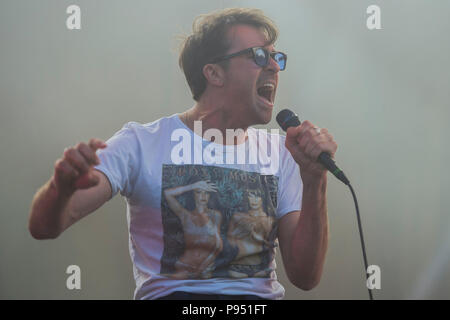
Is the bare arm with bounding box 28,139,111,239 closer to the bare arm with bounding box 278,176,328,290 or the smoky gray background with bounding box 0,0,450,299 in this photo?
the bare arm with bounding box 278,176,328,290

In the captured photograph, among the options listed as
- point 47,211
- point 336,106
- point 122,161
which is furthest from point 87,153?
point 336,106

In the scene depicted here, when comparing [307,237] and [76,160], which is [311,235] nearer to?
[307,237]

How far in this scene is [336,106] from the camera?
2570 mm

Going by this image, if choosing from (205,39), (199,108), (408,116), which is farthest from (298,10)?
(199,108)

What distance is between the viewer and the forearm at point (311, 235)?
1339 millimetres

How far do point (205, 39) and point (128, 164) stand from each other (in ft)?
1.91

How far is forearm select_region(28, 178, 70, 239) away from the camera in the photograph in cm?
106

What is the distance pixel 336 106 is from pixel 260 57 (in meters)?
1.12

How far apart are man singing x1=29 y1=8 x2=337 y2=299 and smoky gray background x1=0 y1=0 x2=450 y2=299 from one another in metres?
0.86

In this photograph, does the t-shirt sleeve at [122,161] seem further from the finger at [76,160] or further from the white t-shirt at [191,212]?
the finger at [76,160]

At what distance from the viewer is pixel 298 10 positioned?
2518mm

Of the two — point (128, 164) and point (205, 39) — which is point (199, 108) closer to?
point (205, 39)

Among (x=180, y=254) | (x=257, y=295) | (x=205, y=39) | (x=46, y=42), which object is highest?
(x=46, y=42)

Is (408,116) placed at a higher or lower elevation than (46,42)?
lower
